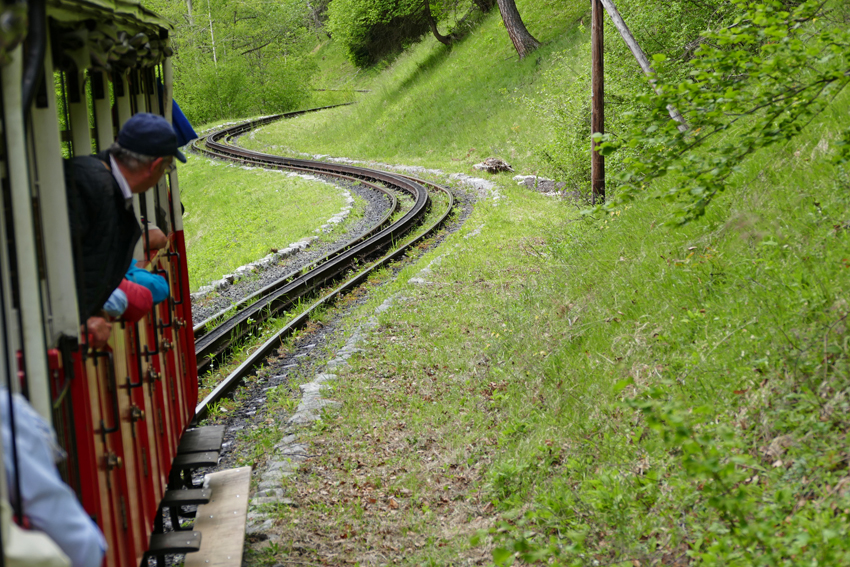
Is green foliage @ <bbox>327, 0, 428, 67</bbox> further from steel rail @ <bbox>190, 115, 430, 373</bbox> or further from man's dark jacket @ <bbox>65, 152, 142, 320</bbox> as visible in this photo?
man's dark jacket @ <bbox>65, 152, 142, 320</bbox>

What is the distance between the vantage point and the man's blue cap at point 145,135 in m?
3.27

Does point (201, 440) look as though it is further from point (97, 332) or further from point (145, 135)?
point (145, 135)

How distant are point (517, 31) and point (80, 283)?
31.6 m

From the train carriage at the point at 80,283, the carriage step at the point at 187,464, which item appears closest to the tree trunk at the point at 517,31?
the train carriage at the point at 80,283

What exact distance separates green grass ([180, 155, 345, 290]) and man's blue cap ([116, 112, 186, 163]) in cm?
1100

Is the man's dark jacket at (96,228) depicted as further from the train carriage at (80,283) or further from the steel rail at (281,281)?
the steel rail at (281,281)

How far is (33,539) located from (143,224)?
9.53 ft

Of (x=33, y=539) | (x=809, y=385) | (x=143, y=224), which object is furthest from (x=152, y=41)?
(x=809, y=385)

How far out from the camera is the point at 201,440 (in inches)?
206

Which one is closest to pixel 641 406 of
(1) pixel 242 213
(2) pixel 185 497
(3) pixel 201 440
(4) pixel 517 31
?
(2) pixel 185 497

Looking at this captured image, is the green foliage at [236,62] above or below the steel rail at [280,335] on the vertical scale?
above

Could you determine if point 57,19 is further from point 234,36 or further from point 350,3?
point 234,36

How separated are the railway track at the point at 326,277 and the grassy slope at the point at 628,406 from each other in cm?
149

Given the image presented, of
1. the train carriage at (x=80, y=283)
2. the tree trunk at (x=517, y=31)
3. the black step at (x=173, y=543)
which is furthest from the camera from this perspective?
the tree trunk at (x=517, y=31)
